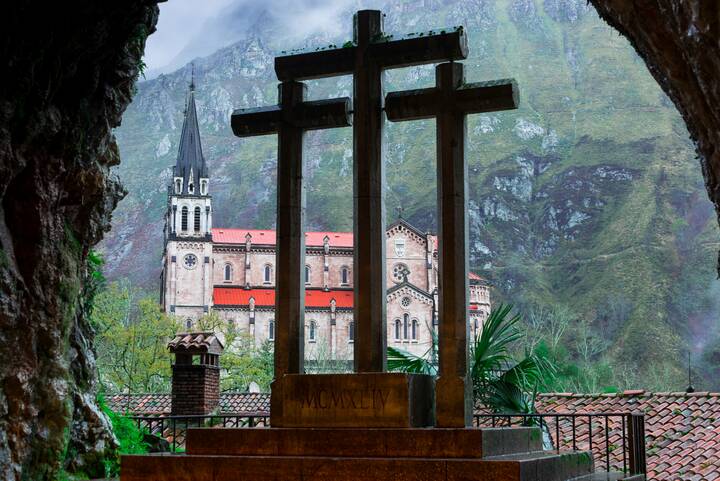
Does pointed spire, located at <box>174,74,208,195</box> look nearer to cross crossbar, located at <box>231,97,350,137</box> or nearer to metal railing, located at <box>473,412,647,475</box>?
metal railing, located at <box>473,412,647,475</box>

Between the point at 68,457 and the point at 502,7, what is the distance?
154173mm

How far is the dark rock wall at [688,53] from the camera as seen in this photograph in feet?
15.6

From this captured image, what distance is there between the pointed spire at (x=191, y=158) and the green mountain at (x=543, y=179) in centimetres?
2986

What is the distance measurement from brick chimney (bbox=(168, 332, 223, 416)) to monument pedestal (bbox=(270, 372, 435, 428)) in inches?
320

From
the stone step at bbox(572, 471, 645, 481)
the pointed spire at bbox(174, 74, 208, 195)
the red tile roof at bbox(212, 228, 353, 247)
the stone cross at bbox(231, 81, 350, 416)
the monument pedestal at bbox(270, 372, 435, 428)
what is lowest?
the stone step at bbox(572, 471, 645, 481)

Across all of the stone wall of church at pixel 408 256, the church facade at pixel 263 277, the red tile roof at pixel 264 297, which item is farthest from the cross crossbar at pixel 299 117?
the stone wall of church at pixel 408 256

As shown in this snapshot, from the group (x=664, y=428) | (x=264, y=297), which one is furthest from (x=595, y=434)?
(x=264, y=297)

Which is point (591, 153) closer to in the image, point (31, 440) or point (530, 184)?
point (530, 184)

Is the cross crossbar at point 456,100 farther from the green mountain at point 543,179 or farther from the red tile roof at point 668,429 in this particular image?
the green mountain at point 543,179

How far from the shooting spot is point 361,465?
5.73 meters

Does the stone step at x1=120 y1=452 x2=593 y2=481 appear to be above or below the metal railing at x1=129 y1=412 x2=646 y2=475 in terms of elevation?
above

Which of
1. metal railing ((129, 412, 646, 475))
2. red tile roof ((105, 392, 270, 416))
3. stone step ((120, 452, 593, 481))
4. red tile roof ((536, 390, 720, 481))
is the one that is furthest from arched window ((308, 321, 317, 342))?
stone step ((120, 452, 593, 481))

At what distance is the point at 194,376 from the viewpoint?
14.6 meters

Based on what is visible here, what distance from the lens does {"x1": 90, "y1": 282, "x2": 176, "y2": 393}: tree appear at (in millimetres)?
50188
